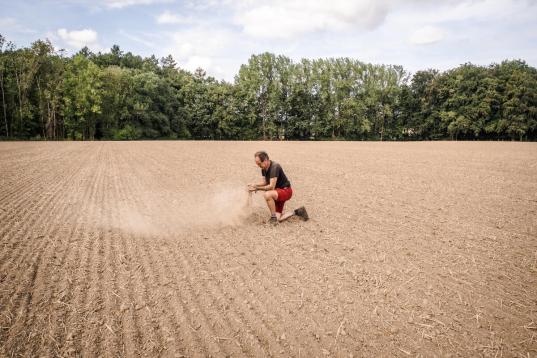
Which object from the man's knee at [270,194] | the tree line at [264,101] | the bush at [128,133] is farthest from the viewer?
the bush at [128,133]

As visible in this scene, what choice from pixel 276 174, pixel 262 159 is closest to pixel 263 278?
pixel 276 174

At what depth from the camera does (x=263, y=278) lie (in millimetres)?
4598

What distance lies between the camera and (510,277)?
4656 millimetres

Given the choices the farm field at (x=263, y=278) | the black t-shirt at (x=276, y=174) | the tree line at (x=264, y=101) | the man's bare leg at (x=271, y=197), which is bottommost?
the farm field at (x=263, y=278)

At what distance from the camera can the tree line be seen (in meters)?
47.1

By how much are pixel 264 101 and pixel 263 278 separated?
63.8 metres

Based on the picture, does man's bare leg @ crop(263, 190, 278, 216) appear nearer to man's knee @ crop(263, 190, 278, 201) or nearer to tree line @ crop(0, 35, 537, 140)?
man's knee @ crop(263, 190, 278, 201)

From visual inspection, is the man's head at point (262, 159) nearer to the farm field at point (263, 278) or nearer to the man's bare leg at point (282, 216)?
the man's bare leg at point (282, 216)

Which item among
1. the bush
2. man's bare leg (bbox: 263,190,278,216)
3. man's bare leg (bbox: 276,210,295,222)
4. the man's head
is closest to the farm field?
man's bare leg (bbox: 276,210,295,222)

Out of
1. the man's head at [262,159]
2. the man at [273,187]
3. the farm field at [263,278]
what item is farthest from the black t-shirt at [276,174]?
the farm field at [263,278]

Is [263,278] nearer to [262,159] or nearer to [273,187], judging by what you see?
[273,187]

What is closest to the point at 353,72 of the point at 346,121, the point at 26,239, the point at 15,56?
the point at 346,121

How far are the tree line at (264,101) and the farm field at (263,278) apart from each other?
157 ft

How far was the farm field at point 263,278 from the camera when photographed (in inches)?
130
